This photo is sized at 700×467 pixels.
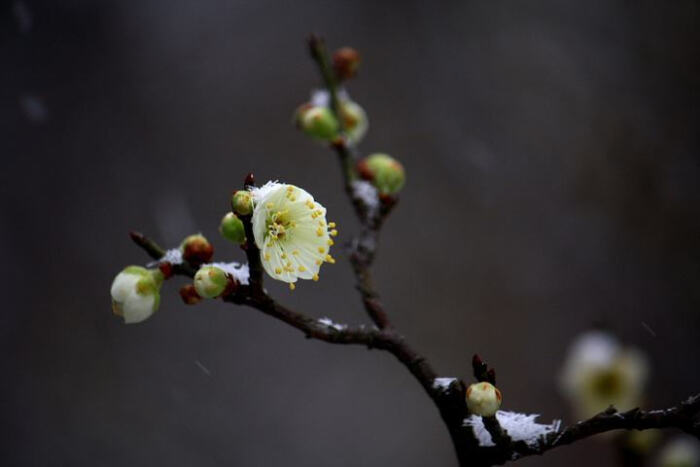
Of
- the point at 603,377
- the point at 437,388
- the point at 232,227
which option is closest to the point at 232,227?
the point at 232,227

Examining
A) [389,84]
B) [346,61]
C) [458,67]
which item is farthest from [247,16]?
[346,61]

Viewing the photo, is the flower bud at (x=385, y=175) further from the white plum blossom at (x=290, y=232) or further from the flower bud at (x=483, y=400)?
the flower bud at (x=483, y=400)

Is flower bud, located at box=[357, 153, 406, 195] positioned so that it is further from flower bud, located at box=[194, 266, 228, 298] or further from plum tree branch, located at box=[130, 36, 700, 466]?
flower bud, located at box=[194, 266, 228, 298]

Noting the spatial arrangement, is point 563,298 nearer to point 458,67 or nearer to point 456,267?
point 456,267

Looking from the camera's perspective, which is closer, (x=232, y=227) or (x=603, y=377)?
(x=232, y=227)

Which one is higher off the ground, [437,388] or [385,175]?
[385,175]

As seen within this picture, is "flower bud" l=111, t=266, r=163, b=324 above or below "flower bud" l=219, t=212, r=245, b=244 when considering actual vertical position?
below

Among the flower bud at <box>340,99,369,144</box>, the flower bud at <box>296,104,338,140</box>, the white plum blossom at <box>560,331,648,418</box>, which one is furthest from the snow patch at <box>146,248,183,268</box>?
the white plum blossom at <box>560,331,648,418</box>

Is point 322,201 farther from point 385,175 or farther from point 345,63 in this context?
point 385,175
